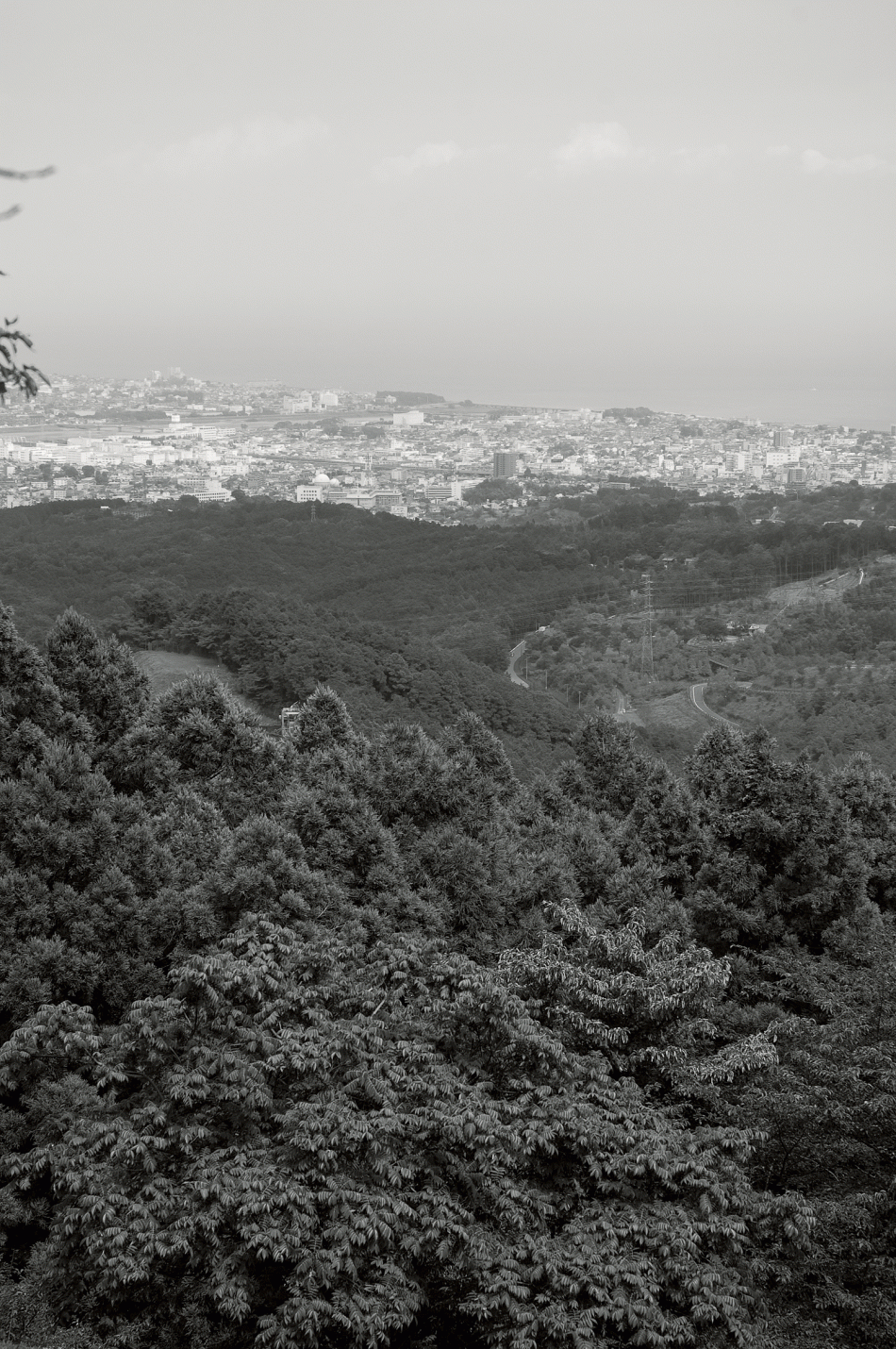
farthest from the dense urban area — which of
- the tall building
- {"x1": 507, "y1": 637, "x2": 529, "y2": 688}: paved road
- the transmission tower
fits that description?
{"x1": 507, "y1": 637, "x2": 529, "y2": 688}: paved road

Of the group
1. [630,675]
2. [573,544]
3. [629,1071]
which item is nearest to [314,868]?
[629,1071]

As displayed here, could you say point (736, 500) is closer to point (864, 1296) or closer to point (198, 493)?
point (198, 493)

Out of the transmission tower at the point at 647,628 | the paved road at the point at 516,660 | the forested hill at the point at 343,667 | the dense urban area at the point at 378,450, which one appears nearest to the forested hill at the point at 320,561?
the paved road at the point at 516,660

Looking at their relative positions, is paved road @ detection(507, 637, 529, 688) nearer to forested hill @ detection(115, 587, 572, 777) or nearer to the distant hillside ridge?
forested hill @ detection(115, 587, 572, 777)

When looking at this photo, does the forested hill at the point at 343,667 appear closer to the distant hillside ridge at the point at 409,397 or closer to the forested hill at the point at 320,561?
the forested hill at the point at 320,561

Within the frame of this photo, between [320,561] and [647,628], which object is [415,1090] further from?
[320,561]
